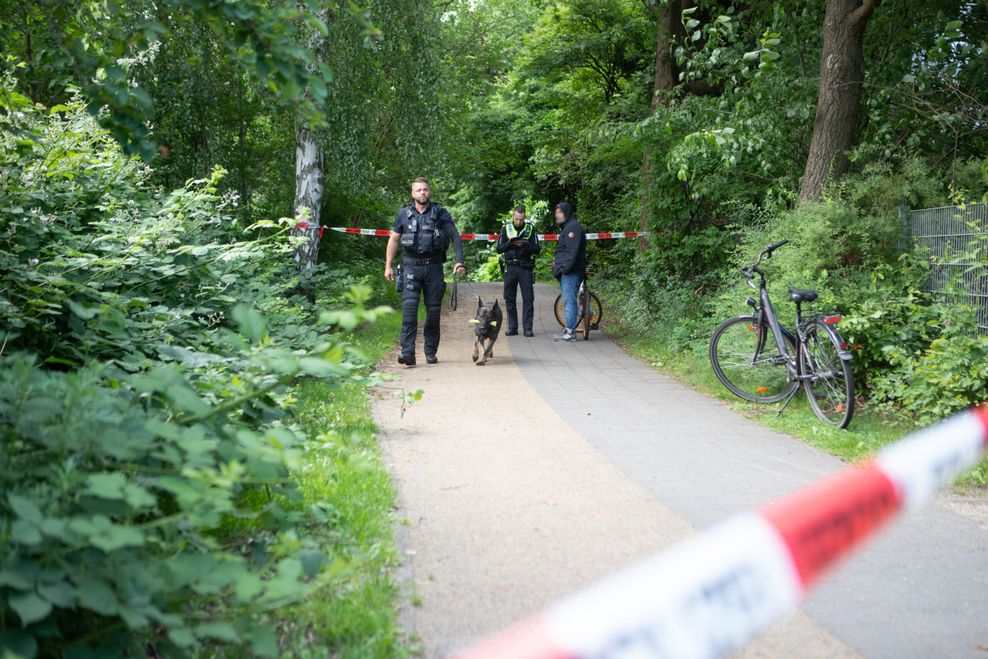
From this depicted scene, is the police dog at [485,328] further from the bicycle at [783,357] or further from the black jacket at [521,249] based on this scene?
the black jacket at [521,249]

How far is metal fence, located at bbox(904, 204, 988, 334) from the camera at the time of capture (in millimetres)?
6906

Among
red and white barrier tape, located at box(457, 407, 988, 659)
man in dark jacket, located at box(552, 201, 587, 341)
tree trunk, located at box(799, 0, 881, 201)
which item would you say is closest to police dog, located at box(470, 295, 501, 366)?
man in dark jacket, located at box(552, 201, 587, 341)

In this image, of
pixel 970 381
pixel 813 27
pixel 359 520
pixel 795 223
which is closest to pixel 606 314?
pixel 813 27

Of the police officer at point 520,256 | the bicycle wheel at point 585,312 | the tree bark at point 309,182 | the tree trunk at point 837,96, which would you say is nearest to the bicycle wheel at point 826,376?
the tree trunk at point 837,96

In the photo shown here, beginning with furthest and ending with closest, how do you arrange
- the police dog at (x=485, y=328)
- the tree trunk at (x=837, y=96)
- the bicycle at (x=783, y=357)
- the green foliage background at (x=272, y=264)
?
the police dog at (x=485, y=328) < the tree trunk at (x=837, y=96) < the bicycle at (x=783, y=357) < the green foliage background at (x=272, y=264)

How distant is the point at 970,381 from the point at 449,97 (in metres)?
16.6

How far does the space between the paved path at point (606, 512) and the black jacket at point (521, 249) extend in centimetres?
591

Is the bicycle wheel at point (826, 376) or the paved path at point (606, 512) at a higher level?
the bicycle wheel at point (826, 376)

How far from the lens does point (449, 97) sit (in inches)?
820

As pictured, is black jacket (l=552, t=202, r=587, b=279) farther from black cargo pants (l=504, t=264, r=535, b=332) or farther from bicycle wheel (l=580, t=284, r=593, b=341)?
black cargo pants (l=504, t=264, r=535, b=332)

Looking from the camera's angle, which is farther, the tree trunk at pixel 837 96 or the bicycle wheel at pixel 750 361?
the tree trunk at pixel 837 96

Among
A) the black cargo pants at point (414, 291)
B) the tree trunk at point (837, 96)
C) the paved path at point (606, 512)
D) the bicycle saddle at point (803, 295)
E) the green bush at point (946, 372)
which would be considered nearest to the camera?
the paved path at point (606, 512)

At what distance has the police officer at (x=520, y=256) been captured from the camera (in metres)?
14.6

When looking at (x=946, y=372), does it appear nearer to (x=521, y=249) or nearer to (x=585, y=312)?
(x=585, y=312)
